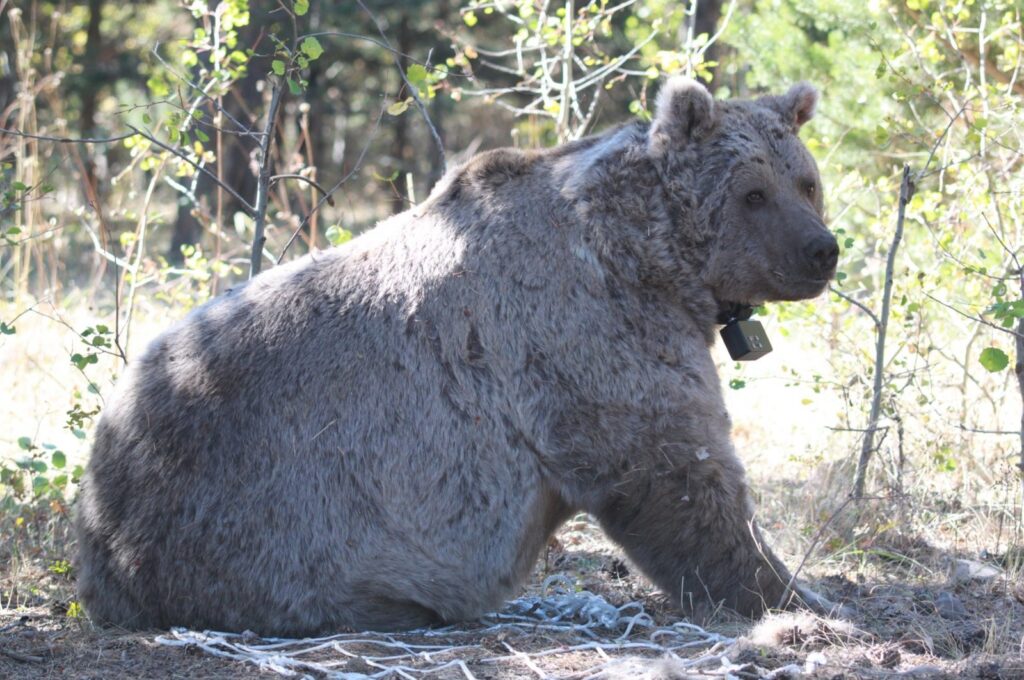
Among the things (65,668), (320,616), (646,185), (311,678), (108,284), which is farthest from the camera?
(108,284)

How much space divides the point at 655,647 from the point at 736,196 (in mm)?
1680

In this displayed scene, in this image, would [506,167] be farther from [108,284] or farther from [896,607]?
[108,284]

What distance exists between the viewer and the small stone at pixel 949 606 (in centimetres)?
425

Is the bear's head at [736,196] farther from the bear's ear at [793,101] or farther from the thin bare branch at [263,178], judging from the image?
the thin bare branch at [263,178]

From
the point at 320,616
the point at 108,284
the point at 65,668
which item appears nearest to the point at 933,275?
the point at 320,616

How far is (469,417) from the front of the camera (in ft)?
13.6

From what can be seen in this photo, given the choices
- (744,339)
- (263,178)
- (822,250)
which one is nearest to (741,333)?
(744,339)

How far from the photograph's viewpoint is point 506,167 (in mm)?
4488

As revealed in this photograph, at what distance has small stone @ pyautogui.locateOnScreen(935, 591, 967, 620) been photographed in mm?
4246

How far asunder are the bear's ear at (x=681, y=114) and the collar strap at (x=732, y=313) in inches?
26.3

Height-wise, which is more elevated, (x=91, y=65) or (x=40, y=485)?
(x=91, y=65)

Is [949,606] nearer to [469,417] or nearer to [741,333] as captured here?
[741,333]

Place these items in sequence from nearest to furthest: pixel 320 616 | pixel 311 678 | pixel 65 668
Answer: pixel 311 678, pixel 65 668, pixel 320 616

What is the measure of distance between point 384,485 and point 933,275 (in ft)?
11.0
